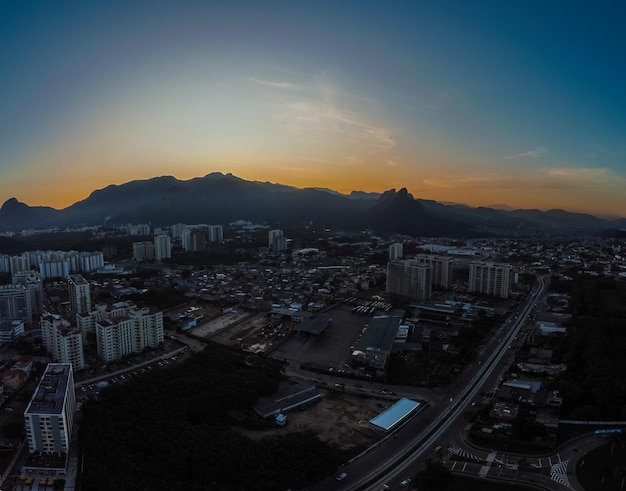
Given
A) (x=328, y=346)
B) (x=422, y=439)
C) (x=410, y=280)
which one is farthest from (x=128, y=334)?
(x=410, y=280)

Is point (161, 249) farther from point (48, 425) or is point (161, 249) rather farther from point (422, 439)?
point (422, 439)

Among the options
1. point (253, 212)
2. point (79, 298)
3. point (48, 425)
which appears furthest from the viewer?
point (253, 212)

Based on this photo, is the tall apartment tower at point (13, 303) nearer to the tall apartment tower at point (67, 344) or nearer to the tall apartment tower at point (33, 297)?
the tall apartment tower at point (33, 297)

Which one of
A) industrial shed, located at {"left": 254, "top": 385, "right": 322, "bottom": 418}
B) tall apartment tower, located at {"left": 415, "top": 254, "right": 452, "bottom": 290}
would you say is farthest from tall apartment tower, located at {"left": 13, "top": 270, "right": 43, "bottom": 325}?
tall apartment tower, located at {"left": 415, "top": 254, "right": 452, "bottom": 290}

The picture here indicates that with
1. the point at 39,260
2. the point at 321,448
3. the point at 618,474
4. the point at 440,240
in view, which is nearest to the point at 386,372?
the point at 321,448

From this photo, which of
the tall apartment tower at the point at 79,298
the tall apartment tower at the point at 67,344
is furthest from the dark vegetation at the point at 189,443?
the tall apartment tower at the point at 79,298

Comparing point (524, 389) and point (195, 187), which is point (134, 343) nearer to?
point (524, 389)

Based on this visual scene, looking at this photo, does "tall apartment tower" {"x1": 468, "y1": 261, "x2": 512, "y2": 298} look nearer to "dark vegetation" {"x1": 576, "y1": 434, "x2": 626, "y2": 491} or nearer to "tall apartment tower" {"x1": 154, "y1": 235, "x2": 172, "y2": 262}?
"dark vegetation" {"x1": 576, "y1": 434, "x2": 626, "y2": 491}

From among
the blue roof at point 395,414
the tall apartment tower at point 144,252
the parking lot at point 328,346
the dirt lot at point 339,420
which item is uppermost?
the tall apartment tower at point 144,252
